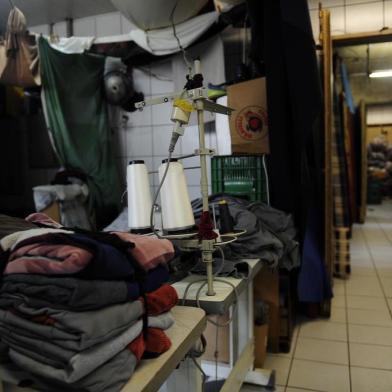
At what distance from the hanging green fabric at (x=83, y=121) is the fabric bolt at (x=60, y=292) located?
246 cm

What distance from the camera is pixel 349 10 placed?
3107 millimetres

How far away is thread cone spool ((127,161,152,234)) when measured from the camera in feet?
4.70

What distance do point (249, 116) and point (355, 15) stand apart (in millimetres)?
1461

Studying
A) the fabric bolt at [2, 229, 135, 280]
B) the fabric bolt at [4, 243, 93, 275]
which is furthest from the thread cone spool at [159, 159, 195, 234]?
the fabric bolt at [4, 243, 93, 275]

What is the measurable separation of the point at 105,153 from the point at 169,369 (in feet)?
8.97

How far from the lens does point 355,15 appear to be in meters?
3.11

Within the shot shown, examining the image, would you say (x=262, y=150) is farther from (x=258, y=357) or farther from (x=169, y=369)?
(x=169, y=369)

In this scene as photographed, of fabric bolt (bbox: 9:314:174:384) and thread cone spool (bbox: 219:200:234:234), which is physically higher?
thread cone spool (bbox: 219:200:234:234)

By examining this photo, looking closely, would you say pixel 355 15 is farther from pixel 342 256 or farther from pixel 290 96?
pixel 342 256

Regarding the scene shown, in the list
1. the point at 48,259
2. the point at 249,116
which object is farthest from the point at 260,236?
the point at 48,259

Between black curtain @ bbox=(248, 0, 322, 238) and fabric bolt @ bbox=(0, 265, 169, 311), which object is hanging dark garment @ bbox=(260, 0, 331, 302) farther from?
fabric bolt @ bbox=(0, 265, 169, 311)

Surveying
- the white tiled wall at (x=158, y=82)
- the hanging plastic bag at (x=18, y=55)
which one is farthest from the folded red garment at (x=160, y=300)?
the hanging plastic bag at (x=18, y=55)

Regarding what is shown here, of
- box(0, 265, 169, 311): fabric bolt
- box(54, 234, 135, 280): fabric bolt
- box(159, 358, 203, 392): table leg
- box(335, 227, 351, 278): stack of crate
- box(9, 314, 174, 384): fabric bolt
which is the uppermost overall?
box(54, 234, 135, 280): fabric bolt

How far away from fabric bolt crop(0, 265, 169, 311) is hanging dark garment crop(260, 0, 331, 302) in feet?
5.30
